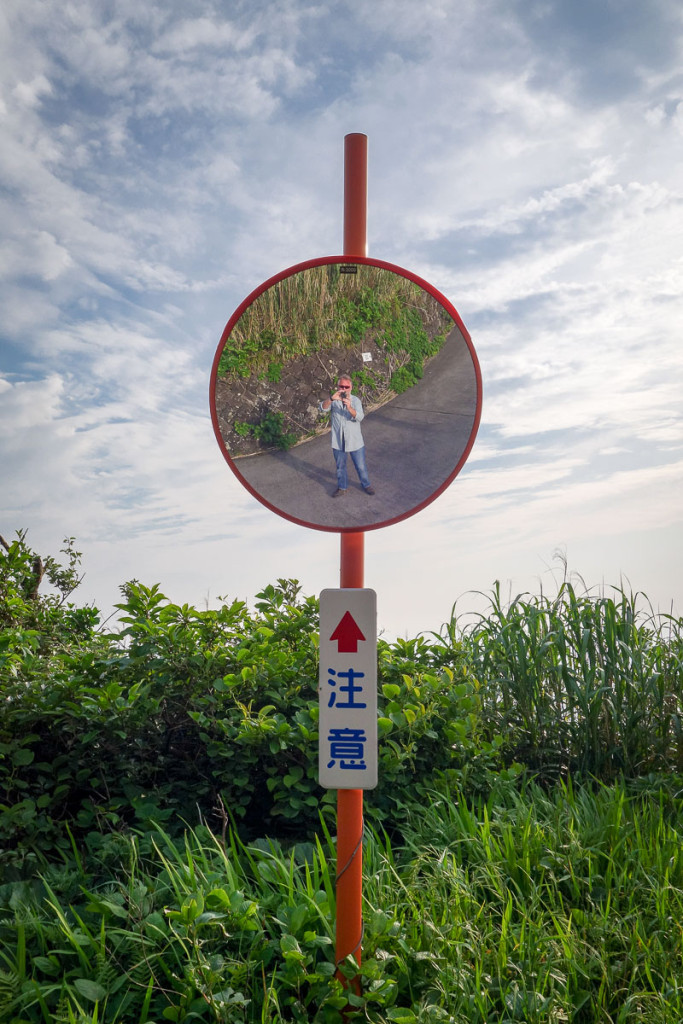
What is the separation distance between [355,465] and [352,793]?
116 centimetres

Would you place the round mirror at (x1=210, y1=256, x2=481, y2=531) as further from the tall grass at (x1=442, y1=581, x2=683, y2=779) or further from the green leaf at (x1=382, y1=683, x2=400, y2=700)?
the tall grass at (x1=442, y1=581, x2=683, y2=779)

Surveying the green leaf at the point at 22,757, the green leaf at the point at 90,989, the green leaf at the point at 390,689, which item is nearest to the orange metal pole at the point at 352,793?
the green leaf at the point at 90,989

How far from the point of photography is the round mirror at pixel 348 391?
2.65 m

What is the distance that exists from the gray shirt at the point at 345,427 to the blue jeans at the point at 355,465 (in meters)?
0.02

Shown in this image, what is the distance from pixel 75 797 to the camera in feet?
13.0

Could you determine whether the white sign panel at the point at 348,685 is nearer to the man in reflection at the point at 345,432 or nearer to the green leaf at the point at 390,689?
the man in reflection at the point at 345,432

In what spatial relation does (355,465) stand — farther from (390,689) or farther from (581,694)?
(581,694)

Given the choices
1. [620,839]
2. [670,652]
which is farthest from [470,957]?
[670,652]

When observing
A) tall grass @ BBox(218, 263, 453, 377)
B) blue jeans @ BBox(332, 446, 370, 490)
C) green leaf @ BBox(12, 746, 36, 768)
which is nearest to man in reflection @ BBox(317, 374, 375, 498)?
blue jeans @ BBox(332, 446, 370, 490)

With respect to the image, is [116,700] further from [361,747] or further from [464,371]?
[464,371]

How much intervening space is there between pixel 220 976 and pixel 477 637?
333 cm

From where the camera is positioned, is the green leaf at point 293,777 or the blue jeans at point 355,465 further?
the green leaf at point 293,777

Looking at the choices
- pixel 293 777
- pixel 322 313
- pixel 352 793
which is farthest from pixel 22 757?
pixel 322 313

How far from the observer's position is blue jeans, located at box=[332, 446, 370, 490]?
8.78 ft
